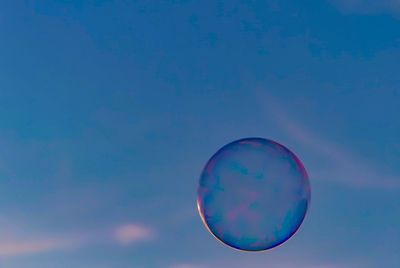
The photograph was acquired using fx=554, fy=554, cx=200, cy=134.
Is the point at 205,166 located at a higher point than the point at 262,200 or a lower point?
higher

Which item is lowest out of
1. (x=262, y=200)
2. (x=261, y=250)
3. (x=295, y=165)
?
(x=261, y=250)

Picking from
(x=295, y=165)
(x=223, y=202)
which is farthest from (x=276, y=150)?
(x=223, y=202)

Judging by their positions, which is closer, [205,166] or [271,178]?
[271,178]

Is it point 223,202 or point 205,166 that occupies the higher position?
point 205,166

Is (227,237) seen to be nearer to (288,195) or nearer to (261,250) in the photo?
(261,250)

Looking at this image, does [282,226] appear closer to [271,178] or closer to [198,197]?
[271,178]

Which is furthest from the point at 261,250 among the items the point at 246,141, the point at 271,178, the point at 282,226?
the point at 246,141
